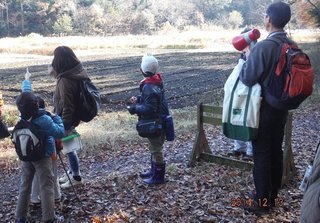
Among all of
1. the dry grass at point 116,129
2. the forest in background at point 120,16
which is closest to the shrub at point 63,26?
the forest in background at point 120,16

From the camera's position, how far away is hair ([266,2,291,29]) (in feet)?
12.3

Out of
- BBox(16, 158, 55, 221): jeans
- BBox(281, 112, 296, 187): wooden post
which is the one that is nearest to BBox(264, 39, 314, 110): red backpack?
BBox(281, 112, 296, 187): wooden post

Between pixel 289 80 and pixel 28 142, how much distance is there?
262 centimetres

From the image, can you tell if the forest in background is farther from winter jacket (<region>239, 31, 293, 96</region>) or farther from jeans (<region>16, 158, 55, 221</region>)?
jeans (<region>16, 158, 55, 221</region>)

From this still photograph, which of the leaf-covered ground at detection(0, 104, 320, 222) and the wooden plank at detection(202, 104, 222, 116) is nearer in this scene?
the leaf-covered ground at detection(0, 104, 320, 222)

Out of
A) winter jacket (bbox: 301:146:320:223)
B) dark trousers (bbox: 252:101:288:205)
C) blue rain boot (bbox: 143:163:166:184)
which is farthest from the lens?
blue rain boot (bbox: 143:163:166:184)

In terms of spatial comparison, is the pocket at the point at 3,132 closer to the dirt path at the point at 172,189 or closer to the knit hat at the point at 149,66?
the dirt path at the point at 172,189

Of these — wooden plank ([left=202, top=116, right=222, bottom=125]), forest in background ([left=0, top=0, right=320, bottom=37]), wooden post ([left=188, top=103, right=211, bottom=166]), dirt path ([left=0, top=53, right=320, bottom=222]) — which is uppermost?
forest in background ([left=0, top=0, right=320, bottom=37])

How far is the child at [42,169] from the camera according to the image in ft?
13.7

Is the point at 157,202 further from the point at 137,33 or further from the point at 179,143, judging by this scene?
the point at 137,33

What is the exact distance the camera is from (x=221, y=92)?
57.8ft

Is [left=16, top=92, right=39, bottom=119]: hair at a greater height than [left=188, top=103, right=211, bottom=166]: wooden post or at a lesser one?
greater

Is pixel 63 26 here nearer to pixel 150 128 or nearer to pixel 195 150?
pixel 195 150

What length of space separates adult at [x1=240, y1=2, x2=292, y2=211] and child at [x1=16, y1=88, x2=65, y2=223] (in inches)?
80.9
